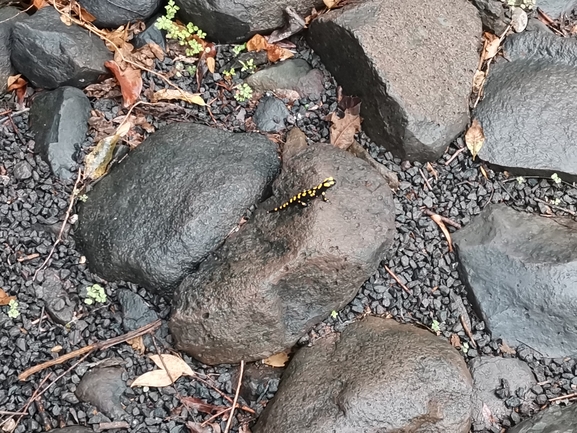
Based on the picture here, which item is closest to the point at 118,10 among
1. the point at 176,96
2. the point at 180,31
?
the point at 180,31

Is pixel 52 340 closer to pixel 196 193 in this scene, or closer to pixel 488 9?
pixel 196 193

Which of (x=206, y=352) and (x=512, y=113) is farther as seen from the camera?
(x=512, y=113)

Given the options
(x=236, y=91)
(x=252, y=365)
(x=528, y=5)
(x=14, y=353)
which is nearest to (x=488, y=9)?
(x=528, y=5)

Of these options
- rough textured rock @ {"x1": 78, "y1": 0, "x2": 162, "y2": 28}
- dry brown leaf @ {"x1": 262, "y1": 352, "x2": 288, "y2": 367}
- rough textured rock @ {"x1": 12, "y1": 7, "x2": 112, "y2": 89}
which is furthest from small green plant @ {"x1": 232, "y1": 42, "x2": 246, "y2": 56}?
dry brown leaf @ {"x1": 262, "y1": 352, "x2": 288, "y2": 367}

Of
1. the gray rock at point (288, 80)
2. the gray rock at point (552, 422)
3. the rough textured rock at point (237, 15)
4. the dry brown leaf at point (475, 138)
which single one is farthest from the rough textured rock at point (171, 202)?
the gray rock at point (552, 422)

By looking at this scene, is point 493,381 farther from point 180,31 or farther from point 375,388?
point 180,31

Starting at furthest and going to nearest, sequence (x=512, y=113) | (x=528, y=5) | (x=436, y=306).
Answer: (x=528, y=5) → (x=512, y=113) → (x=436, y=306)
